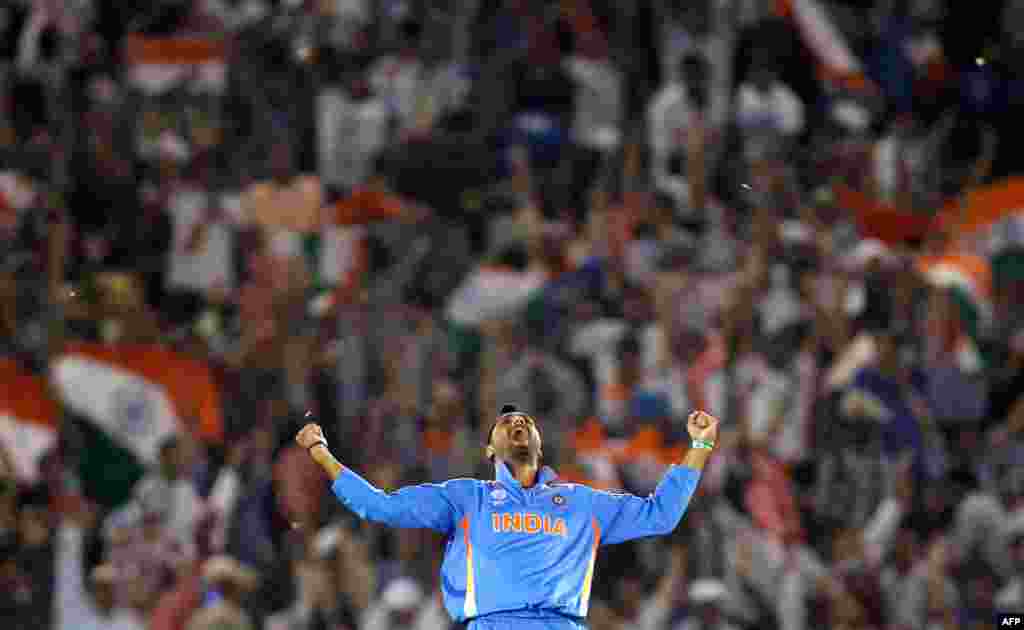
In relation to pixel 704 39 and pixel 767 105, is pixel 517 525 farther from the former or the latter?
pixel 704 39

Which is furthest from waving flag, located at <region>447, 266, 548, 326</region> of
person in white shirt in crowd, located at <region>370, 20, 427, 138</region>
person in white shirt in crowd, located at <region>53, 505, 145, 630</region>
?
person in white shirt in crowd, located at <region>53, 505, 145, 630</region>

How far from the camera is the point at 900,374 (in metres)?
14.0

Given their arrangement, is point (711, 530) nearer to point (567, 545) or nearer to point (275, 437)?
point (275, 437)

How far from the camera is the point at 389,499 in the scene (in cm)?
737

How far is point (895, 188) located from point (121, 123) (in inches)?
223

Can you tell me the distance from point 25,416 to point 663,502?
7770mm

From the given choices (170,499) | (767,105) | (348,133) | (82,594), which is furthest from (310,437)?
(767,105)

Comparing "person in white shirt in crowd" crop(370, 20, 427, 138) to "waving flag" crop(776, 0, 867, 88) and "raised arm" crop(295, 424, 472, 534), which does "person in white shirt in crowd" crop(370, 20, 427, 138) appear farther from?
"raised arm" crop(295, 424, 472, 534)

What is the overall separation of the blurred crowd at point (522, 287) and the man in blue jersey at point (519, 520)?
5.53 m

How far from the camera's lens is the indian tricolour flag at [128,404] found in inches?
544

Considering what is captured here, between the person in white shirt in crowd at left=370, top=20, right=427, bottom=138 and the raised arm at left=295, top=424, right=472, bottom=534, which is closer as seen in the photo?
A: the raised arm at left=295, top=424, right=472, bottom=534

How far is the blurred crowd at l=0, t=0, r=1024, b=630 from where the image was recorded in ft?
43.5

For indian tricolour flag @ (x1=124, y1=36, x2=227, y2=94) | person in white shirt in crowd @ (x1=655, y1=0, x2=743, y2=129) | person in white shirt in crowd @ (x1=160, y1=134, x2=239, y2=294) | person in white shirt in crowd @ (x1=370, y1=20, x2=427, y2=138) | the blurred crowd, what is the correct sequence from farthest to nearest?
indian tricolour flag @ (x1=124, y1=36, x2=227, y2=94) < person in white shirt in crowd @ (x1=655, y1=0, x2=743, y2=129) < person in white shirt in crowd @ (x1=370, y1=20, x2=427, y2=138) < person in white shirt in crowd @ (x1=160, y1=134, x2=239, y2=294) < the blurred crowd

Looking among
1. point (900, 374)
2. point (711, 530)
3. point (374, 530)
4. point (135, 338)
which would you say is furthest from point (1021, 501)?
point (135, 338)
